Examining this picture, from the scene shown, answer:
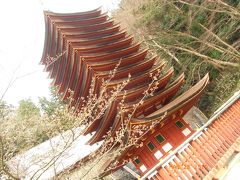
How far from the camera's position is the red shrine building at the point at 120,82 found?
38.7 ft

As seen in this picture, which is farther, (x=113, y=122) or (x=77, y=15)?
(x=77, y=15)

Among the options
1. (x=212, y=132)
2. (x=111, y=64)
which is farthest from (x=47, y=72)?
(x=212, y=132)

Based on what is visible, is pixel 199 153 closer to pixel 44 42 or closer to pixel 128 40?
pixel 128 40

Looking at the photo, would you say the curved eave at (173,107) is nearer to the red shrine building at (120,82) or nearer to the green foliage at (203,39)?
the red shrine building at (120,82)

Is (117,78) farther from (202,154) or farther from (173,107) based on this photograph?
(202,154)

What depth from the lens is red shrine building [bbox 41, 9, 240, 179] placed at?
38.7ft

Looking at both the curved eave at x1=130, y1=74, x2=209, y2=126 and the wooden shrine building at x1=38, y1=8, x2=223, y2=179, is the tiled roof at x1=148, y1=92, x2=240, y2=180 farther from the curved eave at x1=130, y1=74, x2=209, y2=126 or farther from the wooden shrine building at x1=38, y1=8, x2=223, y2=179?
the wooden shrine building at x1=38, y1=8, x2=223, y2=179

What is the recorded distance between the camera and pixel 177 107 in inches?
472

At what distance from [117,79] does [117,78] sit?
42 mm

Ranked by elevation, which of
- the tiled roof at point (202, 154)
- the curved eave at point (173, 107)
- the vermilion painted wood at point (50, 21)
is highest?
the vermilion painted wood at point (50, 21)

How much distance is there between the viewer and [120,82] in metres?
11.4

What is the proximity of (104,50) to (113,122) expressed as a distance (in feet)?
10.4

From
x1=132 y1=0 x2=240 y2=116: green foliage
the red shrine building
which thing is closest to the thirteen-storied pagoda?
the red shrine building

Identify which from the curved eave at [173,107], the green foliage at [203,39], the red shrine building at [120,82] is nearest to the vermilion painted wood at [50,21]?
the red shrine building at [120,82]
